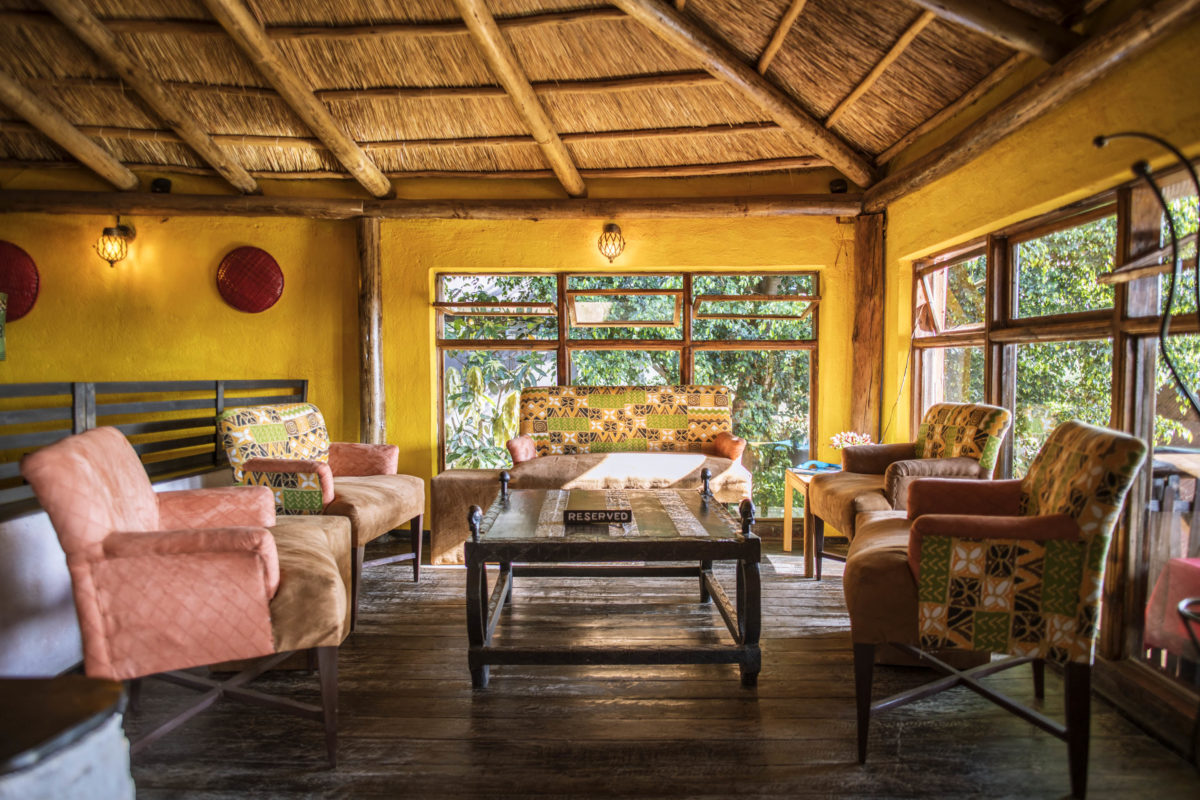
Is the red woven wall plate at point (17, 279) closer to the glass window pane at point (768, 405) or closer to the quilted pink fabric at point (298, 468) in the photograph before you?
the quilted pink fabric at point (298, 468)

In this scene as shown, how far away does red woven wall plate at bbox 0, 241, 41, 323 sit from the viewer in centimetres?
498

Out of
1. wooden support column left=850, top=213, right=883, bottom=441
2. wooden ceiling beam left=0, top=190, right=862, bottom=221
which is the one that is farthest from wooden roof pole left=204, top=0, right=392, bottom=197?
wooden support column left=850, top=213, right=883, bottom=441

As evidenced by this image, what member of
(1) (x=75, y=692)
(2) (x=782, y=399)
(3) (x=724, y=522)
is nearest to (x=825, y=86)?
(2) (x=782, y=399)

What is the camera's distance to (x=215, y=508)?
2.62 m

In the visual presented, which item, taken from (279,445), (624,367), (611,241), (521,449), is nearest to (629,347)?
(624,367)

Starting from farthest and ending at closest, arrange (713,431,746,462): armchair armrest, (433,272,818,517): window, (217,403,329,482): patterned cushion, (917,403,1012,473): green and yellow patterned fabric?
(433,272,818,517): window, (713,431,746,462): armchair armrest, (217,403,329,482): patterned cushion, (917,403,1012,473): green and yellow patterned fabric

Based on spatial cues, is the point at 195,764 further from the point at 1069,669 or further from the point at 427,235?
the point at 427,235

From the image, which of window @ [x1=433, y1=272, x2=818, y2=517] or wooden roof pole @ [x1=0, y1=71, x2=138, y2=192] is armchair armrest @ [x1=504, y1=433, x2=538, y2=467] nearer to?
window @ [x1=433, y1=272, x2=818, y2=517]

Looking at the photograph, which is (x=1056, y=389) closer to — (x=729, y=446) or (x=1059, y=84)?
(x=1059, y=84)

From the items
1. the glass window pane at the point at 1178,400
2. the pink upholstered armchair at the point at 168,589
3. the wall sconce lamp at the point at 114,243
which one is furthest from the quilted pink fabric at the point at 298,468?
the glass window pane at the point at 1178,400

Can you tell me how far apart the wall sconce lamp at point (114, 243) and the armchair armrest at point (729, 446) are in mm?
4773

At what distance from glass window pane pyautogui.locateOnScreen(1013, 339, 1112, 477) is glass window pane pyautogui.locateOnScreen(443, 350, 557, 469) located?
10.7 feet

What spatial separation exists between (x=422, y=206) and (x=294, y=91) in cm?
117

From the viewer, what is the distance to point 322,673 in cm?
209
